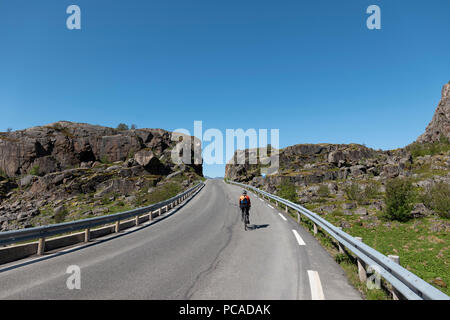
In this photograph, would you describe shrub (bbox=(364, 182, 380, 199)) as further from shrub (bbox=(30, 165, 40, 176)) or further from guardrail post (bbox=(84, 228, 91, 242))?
shrub (bbox=(30, 165, 40, 176))

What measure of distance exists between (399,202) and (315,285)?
17445 millimetres

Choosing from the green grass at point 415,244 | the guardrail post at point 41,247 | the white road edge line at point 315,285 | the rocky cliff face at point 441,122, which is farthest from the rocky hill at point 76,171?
the rocky cliff face at point 441,122

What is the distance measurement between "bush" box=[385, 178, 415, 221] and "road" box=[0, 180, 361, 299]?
13.0 metres

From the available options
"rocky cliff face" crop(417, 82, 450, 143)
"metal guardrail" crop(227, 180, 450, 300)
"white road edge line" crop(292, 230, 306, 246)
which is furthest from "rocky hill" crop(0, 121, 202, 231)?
"rocky cliff face" crop(417, 82, 450, 143)

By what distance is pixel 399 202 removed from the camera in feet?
55.8

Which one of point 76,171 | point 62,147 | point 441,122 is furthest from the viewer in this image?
point 441,122

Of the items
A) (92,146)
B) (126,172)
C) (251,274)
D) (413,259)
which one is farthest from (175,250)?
(92,146)

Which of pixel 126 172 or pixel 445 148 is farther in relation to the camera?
pixel 445 148

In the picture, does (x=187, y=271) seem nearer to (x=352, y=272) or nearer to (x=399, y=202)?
(x=352, y=272)

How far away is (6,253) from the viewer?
18.5ft

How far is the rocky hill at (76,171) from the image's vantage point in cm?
3825

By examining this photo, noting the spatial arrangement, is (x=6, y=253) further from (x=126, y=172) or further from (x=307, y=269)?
(x=126, y=172)

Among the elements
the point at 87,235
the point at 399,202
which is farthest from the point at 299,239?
the point at 399,202
